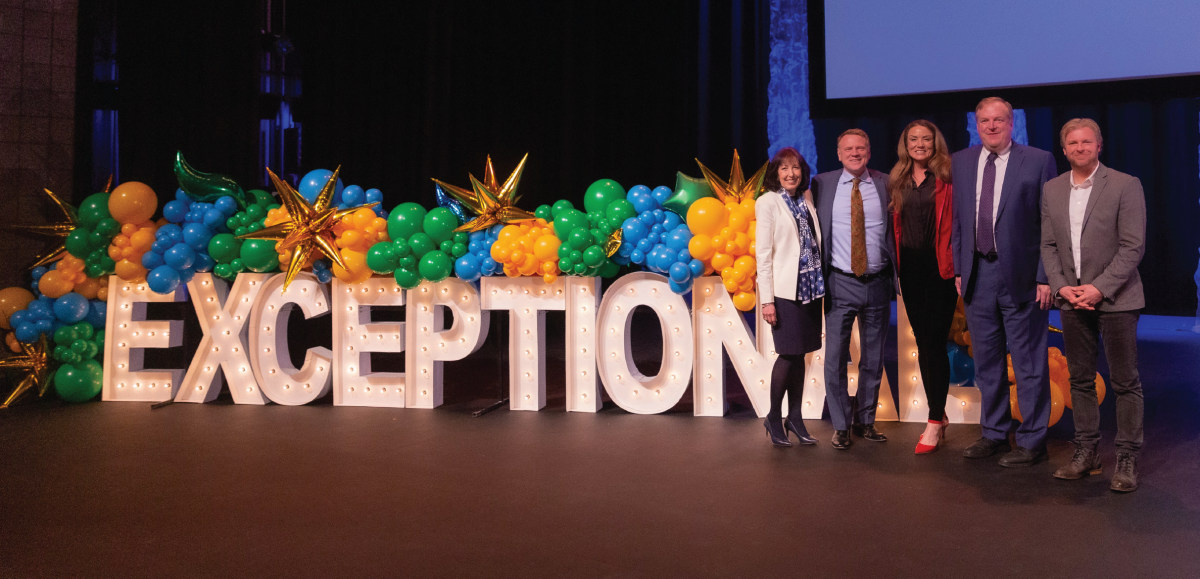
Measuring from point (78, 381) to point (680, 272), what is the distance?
3405 millimetres

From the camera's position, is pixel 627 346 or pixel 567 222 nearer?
pixel 567 222

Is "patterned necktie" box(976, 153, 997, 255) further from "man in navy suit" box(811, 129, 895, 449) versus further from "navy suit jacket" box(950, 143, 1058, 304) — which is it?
"man in navy suit" box(811, 129, 895, 449)

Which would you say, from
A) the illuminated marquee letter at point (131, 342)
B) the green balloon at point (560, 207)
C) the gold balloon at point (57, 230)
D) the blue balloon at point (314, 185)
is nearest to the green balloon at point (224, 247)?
the illuminated marquee letter at point (131, 342)

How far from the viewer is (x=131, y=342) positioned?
14.6ft

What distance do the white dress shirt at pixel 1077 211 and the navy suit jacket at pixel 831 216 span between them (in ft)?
2.11

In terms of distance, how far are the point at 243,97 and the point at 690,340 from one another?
521 centimetres

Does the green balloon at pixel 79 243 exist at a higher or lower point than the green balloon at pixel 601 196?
lower

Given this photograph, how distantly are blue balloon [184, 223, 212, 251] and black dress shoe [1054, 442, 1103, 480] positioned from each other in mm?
4198

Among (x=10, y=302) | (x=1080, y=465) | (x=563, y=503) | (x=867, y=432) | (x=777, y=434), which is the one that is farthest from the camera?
(x=10, y=302)

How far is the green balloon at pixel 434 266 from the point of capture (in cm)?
407

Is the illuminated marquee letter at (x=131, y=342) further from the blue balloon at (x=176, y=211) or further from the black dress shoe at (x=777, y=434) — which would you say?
the black dress shoe at (x=777, y=434)

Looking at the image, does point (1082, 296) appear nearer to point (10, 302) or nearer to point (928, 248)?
point (928, 248)

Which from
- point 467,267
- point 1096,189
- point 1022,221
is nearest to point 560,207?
point 467,267

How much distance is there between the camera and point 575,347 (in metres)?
4.12
